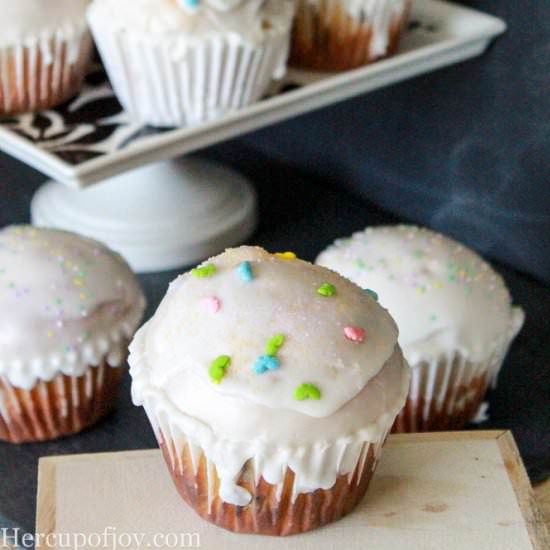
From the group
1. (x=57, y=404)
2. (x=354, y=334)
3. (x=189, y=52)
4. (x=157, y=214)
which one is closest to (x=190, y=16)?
(x=189, y=52)

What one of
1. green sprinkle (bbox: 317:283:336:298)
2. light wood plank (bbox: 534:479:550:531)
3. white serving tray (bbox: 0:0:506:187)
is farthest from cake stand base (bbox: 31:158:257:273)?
green sprinkle (bbox: 317:283:336:298)

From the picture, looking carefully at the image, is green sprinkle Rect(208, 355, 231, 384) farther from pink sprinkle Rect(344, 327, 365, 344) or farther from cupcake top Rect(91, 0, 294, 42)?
cupcake top Rect(91, 0, 294, 42)

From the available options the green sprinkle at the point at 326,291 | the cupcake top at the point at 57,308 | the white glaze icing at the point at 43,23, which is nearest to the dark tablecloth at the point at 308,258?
the cupcake top at the point at 57,308

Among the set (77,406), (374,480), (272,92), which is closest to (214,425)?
(374,480)

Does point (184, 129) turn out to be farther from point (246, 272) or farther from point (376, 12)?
point (246, 272)

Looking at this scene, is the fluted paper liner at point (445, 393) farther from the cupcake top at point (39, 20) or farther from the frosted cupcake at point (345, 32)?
the cupcake top at point (39, 20)
